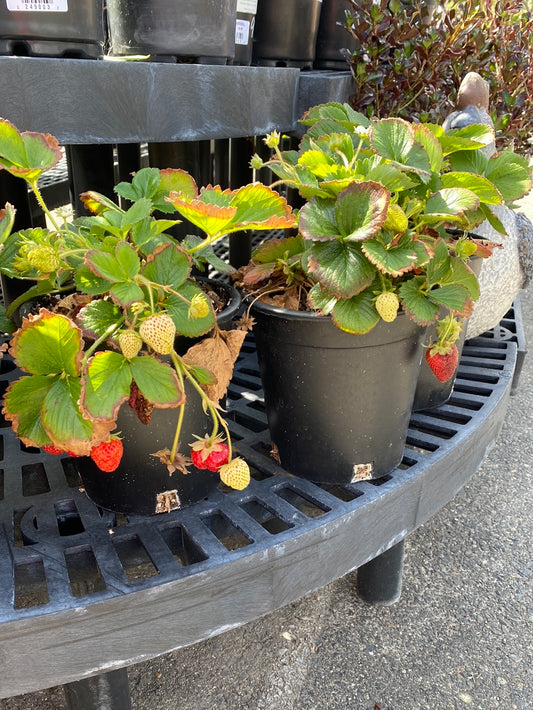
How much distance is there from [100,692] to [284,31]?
69.3 inches

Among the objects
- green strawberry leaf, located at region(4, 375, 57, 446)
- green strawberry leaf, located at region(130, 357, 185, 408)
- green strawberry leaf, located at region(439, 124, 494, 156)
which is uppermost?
green strawberry leaf, located at region(439, 124, 494, 156)

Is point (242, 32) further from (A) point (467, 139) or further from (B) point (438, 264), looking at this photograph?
(B) point (438, 264)

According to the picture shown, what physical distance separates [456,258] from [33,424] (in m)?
0.67

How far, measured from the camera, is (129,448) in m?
0.93

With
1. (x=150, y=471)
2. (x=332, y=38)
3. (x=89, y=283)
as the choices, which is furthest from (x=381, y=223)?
(x=332, y=38)

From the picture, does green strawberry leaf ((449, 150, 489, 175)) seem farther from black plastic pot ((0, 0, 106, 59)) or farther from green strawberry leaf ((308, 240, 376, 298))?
black plastic pot ((0, 0, 106, 59))

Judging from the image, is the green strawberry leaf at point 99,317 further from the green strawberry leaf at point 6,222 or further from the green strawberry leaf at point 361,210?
the green strawberry leaf at point 361,210

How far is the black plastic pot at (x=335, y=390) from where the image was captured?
993mm

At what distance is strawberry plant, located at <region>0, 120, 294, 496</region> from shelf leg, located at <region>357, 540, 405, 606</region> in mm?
560

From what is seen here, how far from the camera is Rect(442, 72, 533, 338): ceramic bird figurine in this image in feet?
4.80

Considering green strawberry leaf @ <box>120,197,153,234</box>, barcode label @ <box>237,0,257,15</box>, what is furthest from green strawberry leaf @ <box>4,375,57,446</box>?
barcode label @ <box>237,0,257,15</box>

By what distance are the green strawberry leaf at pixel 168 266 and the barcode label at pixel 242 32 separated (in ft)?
3.40

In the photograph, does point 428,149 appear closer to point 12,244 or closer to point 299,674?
point 12,244

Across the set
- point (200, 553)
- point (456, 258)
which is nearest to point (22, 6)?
point (456, 258)
